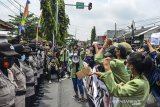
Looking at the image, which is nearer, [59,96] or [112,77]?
[112,77]

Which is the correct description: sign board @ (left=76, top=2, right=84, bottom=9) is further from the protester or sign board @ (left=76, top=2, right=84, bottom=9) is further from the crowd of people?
the protester

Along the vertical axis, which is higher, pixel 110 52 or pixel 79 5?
pixel 79 5

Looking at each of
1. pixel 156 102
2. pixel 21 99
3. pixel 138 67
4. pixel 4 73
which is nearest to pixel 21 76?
pixel 21 99

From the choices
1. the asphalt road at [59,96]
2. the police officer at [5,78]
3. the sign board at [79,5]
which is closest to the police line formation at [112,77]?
the police officer at [5,78]

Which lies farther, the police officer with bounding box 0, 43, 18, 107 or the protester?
the police officer with bounding box 0, 43, 18, 107

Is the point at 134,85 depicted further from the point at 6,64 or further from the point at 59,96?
the point at 59,96

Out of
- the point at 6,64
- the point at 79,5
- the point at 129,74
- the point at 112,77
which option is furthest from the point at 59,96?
the point at 79,5

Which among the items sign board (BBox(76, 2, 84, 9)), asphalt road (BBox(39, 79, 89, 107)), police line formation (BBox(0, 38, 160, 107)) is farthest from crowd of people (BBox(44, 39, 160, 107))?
sign board (BBox(76, 2, 84, 9))

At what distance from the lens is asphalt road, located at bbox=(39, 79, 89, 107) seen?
10.9m

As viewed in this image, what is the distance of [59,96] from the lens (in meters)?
12.5

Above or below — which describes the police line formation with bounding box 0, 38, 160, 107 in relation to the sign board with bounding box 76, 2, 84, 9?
below

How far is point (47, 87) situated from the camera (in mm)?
14969

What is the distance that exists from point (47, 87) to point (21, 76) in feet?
27.5

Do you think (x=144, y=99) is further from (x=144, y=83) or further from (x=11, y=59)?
(x=11, y=59)
